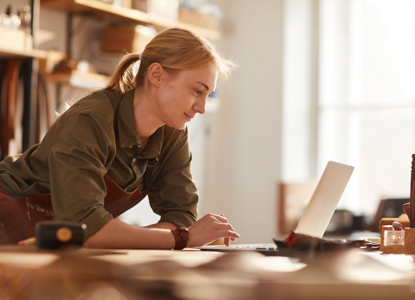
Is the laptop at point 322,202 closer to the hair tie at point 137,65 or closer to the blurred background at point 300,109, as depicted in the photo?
the hair tie at point 137,65

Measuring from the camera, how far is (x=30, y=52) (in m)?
2.94

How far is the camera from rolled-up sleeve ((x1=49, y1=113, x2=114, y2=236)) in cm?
130

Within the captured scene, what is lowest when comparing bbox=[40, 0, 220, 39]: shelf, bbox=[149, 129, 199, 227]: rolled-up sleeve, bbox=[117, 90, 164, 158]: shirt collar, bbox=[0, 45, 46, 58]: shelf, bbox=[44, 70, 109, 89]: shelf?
bbox=[149, 129, 199, 227]: rolled-up sleeve

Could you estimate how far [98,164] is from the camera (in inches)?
54.9

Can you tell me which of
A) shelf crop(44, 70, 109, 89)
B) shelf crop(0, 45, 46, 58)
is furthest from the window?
shelf crop(0, 45, 46, 58)

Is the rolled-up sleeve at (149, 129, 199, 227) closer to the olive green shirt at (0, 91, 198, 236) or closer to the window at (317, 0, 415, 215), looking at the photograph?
the olive green shirt at (0, 91, 198, 236)

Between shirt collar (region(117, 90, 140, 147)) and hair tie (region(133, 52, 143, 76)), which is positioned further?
hair tie (region(133, 52, 143, 76))

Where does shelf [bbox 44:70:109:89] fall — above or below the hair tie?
above

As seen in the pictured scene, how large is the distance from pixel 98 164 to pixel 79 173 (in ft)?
0.27

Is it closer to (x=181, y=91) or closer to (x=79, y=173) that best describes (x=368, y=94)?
(x=181, y=91)

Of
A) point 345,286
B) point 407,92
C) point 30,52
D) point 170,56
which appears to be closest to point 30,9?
point 30,52

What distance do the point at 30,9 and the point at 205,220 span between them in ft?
6.66

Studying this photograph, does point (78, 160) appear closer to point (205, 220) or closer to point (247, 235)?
point (205, 220)

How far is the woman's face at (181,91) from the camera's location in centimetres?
168
